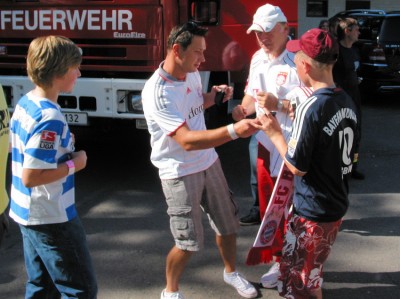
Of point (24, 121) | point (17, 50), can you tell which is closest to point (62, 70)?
point (24, 121)

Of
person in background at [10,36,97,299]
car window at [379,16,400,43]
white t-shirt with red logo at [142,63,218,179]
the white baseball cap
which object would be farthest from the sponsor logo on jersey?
car window at [379,16,400,43]

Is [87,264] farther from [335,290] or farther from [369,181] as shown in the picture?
[369,181]

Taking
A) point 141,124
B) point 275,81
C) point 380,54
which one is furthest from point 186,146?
point 380,54

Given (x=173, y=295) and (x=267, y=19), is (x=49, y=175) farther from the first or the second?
(x=267, y=19)

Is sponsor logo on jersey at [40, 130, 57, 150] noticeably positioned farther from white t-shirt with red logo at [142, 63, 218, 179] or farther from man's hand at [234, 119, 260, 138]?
man's hand at [234, 119, 260, 138]

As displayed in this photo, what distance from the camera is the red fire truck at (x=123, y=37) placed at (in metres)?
5.29

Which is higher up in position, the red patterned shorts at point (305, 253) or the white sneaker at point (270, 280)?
the red patterned shorts at point (305, 253)

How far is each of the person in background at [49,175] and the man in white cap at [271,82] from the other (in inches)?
54.2

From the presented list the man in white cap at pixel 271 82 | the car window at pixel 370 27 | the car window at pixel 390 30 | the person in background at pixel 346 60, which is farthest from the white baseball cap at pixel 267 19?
the car window at pixel 370 27

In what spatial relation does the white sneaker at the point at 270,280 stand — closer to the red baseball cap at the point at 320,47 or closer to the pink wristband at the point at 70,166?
the red baseball cap at the point at 320,47

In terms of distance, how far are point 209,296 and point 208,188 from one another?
763mm

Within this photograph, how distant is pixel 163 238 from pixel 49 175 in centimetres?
223

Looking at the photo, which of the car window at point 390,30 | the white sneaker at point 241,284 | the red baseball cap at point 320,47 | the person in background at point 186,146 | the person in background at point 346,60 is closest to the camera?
the red baseball cap at point 320,47

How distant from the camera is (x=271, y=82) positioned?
12.5ft
